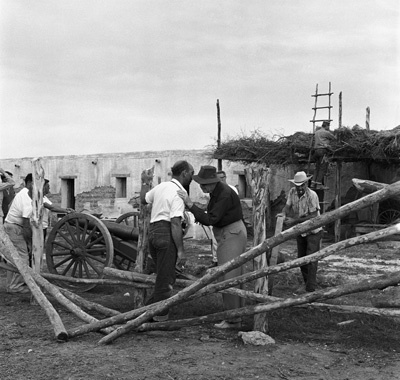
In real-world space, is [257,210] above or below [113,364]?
above

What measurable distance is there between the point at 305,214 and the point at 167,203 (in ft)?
7.91

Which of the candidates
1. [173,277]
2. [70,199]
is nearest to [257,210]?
[173,277]

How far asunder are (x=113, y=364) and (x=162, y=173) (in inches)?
597

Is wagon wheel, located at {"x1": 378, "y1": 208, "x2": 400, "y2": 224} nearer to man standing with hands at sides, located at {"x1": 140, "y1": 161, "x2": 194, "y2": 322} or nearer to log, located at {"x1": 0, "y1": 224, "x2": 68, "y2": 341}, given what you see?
man standing with hands at sides, located at {"x1": 140, "y1": 161, "x2": 194, "y2": 322}

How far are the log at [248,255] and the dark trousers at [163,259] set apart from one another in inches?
17.3

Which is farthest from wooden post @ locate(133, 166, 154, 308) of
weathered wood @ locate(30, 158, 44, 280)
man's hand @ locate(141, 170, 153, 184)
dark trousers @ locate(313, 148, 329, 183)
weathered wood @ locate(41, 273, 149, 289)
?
dark trousers @ locate(313, 148, 329, 183)

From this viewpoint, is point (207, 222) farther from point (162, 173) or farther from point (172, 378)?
point (162, 173)

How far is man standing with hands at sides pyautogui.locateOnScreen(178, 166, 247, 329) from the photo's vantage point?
17.8 feet

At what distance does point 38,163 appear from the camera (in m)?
6.77

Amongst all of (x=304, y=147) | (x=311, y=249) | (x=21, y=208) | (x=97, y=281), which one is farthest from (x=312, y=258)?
(x=304, y=147)

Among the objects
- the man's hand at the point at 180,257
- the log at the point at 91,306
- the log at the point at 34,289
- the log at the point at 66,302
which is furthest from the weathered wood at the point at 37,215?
the man's hand at the point at 180,257

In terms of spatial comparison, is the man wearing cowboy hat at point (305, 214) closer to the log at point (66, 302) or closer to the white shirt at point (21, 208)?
the log at point (66, 302)

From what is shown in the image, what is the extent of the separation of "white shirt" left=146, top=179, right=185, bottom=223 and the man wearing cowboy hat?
194 cm

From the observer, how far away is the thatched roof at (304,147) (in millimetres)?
13164
